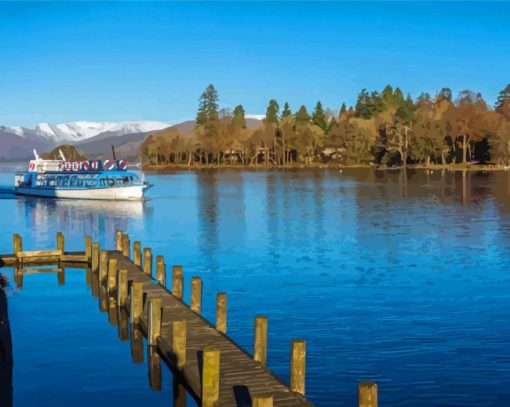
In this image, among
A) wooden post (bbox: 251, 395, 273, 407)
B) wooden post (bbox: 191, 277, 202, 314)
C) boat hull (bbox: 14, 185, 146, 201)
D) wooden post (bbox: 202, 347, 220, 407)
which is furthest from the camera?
boat hull (bbox: 14, 185, 146, 201)

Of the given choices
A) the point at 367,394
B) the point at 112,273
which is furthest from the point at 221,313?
the point at 112,273

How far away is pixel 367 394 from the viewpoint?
45.7 ft

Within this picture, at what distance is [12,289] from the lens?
3656 centimetres

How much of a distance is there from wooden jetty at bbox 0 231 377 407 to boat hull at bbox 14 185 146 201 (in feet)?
201

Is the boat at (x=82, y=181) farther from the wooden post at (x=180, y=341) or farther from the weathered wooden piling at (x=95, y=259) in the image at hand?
the wooden post at (x=180, y=341)

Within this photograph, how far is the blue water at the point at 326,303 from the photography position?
21.8m

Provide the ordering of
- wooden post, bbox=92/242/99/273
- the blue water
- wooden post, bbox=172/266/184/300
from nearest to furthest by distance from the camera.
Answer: the blue water < wooden post, bbox=172/266/184/300 < wooden post, bbox=92/242/99/273

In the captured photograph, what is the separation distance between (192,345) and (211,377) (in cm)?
504

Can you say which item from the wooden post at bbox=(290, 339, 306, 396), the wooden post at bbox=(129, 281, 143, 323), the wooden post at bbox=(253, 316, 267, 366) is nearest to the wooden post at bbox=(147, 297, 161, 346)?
the wooden post at bbox=(129, 281, 143, 323)

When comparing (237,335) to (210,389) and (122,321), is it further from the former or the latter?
(210,389)

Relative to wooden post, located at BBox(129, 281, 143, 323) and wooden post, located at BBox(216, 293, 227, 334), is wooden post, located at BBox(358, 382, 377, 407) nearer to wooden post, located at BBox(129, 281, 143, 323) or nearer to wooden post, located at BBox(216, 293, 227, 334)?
wooden post, located at BBox(216, 293, 227, 334)

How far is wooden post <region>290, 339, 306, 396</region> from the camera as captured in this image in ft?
55.8

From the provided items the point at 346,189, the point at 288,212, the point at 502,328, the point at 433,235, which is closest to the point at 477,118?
the point at 346,189

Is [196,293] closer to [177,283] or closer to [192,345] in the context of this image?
[177,283]
